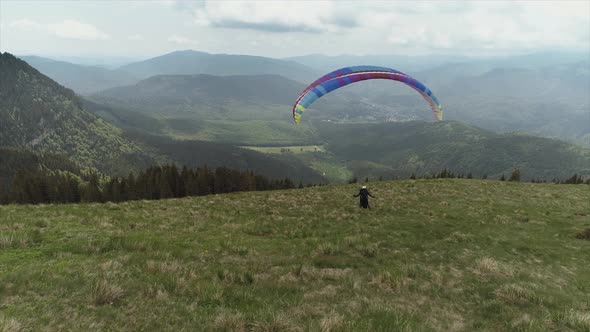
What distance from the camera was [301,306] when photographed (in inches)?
303

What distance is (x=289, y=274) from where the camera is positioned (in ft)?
33.2

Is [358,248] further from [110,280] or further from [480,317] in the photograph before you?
[110,280]

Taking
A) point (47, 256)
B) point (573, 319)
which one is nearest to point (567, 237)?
point (573, 319)

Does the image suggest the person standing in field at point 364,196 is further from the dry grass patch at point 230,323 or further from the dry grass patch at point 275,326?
the dry grass patch at point 230,323

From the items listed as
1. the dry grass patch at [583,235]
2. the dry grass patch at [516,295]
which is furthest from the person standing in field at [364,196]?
the dry grass patch at [516,295]

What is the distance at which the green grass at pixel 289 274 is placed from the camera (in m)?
6.73

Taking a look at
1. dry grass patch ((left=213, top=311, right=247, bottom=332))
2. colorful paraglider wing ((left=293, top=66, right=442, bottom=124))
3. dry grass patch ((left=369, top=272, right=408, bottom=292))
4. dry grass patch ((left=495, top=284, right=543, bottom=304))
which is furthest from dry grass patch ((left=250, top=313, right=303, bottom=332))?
colorful paraglider wing ((left=293, top=66, right=442, bottom=124))

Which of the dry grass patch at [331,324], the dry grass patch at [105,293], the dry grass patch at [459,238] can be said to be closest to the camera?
the dry grass patch at [331,324]

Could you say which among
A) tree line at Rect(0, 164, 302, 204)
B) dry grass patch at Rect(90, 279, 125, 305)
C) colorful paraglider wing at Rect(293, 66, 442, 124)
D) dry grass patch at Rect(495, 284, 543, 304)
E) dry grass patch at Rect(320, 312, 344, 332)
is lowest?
tree line at Rect(0, 164, 302, 204)

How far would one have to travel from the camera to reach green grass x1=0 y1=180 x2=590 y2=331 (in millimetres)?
6727

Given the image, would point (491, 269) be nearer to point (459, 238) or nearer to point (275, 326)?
point (459, 238)

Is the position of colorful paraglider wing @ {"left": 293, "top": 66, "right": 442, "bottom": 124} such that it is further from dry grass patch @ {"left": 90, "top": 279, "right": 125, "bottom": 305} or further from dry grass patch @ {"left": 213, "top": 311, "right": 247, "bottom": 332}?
dry grass patch @ {"left": 213, "top": 311, "right": 247, "bottom": 332}

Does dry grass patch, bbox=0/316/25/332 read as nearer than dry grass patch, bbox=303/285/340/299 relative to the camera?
Yes

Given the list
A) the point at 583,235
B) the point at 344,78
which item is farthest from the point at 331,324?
the point at 344,78
